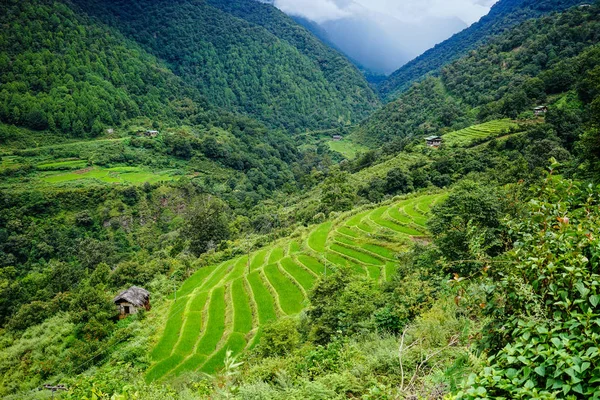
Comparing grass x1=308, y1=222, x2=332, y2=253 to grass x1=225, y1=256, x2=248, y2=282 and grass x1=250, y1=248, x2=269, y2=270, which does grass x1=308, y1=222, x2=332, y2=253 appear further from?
grass x1=225, y1=256, x2=248, y2=282

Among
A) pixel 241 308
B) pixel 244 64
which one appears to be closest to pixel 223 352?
pixel 241 308

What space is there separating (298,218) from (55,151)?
54554mm

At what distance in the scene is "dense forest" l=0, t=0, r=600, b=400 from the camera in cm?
332

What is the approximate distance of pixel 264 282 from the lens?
23844 mm

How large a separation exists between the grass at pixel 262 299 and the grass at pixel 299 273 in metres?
2.18

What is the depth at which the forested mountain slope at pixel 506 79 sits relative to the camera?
47.4 metres

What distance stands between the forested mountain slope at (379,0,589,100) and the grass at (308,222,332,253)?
9523cm

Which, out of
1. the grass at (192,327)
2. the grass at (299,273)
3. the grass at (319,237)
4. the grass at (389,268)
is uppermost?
the grass at (389,268)

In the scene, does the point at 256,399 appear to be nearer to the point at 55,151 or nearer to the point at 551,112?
the point at 551,112

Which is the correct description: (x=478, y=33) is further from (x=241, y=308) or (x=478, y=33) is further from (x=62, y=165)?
(x=241, y=308)

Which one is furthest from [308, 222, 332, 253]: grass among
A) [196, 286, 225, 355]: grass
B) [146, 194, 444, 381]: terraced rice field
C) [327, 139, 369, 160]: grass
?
[327, 139, 369, 160]: grass

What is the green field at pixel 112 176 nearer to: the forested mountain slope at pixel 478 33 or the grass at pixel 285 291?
the grass at pixel 285 291

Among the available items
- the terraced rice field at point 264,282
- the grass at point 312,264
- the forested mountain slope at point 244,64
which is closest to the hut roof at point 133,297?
the terraced rice field at point 264,282

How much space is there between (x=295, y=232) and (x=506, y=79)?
5373 centimetres
